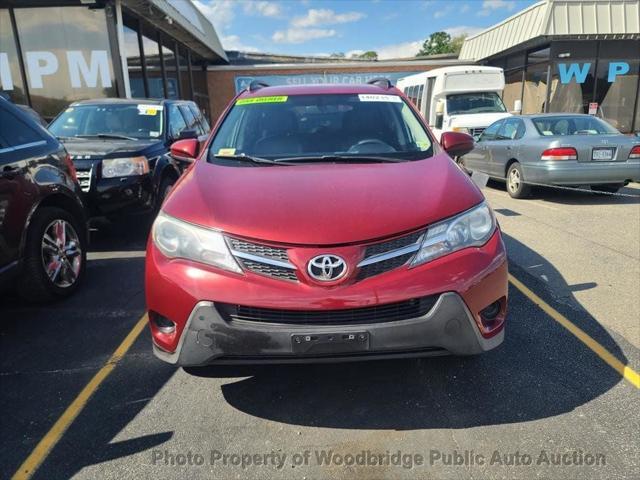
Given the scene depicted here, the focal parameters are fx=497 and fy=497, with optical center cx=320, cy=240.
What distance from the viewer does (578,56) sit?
18984mm

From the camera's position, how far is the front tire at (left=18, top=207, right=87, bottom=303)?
3.88 meters

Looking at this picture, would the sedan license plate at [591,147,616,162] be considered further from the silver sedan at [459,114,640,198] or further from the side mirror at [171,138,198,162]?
the side mirror at [171,138,198,162]

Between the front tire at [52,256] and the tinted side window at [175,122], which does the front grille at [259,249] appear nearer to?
the front tire at [52,256]

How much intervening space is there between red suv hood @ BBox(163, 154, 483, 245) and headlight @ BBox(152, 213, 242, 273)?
2.0 inches

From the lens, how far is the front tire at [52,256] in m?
3.88

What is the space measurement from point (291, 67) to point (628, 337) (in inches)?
984

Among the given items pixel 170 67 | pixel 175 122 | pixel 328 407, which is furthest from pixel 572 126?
pixel 170 67

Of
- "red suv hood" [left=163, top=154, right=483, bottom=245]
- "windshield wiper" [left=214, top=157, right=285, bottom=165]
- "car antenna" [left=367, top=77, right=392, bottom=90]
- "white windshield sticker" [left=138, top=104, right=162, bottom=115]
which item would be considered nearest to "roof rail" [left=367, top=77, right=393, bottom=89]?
"car antenna" [left=367, top=77, right=392, bottom=90]

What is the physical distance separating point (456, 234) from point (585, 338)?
1639mm

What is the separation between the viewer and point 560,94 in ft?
64.8

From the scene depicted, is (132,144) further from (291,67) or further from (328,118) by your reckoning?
(291,67)

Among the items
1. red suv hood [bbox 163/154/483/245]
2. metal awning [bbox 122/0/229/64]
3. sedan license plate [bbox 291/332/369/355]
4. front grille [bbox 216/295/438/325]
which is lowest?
sedan license plate [bbox 291/332/369/355]

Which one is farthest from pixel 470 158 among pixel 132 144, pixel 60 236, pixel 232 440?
pixel 232 440

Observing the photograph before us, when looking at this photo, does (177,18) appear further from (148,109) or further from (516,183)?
(516,183)
